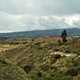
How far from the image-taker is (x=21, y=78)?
998 centimetres

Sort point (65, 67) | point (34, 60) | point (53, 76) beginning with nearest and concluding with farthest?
point (53, 76) → point (65, 67) → point (34, 60)

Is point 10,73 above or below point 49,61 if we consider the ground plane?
above

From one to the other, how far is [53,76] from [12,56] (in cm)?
1298

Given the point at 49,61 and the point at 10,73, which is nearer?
the point at 10,73

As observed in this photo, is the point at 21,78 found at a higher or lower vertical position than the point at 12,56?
higher

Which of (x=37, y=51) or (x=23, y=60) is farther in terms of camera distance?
(x=37, y=51)

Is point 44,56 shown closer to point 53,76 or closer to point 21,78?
point 53,76

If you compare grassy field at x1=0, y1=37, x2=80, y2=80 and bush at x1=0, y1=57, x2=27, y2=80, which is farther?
grassy field at x1=0, y1=37, x2=80, y2=80

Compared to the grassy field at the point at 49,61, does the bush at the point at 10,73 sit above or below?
above

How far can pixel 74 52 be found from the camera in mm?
43250

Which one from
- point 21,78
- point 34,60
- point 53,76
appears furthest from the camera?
point 34,60

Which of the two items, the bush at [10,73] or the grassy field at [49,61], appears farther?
the grassy field at [49,61]

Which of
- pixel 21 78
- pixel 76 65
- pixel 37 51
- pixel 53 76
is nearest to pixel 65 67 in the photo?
pixel 76 65

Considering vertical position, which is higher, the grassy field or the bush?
the bush
